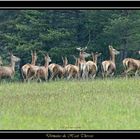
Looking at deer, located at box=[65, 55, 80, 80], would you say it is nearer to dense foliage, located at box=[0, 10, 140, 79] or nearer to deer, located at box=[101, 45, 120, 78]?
dense foliage, located at box=[0, 10, 140, 79]

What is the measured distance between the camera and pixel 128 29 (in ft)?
43.2

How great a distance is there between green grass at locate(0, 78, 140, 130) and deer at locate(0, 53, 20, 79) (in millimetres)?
109

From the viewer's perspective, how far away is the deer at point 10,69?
1309 centimetres

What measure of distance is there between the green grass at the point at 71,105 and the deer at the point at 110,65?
0.38ft

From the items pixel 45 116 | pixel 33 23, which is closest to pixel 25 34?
pixel 33 23

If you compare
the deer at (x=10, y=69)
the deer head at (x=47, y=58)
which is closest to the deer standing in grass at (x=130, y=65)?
the deer head at (x=47, y=58)

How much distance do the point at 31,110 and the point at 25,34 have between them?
2.74 ft

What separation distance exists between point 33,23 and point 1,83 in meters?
0.71

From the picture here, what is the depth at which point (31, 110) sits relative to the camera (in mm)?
12891

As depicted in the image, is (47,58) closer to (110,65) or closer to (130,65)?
(110,65)

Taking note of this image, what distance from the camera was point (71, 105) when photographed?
42.3 ft

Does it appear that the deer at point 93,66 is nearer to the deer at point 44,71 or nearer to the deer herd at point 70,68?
the deer herd at point 70,68

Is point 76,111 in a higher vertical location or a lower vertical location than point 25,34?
lower

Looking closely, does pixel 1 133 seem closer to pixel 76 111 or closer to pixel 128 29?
pixel 76 111
